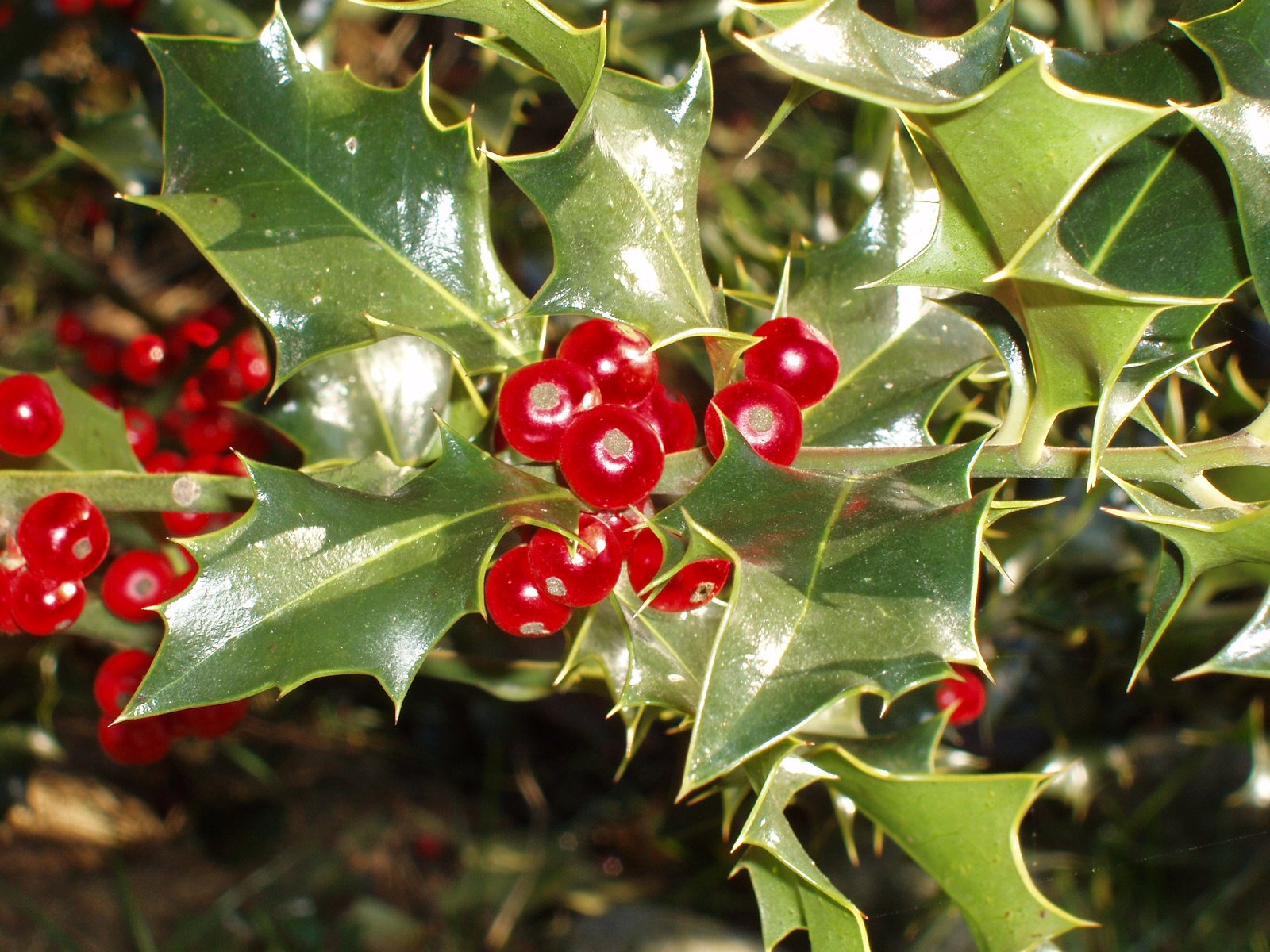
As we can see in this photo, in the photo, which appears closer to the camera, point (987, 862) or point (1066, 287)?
point (1066, 287)

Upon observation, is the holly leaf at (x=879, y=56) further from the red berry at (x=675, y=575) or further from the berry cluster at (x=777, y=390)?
the red berry at (x=675, y=575)

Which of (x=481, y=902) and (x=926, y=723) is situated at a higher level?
(x=926, y=723)

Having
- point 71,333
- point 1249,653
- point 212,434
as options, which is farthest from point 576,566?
point 71,333

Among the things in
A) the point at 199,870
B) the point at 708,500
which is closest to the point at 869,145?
the point at 708,500

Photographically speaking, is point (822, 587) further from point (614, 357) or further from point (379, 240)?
point (379, 240)

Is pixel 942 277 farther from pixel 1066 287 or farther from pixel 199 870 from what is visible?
pixel 199 870

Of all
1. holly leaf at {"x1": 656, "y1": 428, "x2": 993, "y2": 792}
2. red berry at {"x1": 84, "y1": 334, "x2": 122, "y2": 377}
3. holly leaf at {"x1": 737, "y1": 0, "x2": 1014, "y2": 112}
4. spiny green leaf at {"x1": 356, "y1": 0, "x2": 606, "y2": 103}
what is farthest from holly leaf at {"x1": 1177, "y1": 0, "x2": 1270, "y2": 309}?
red berry at {"x1": 84, "y1": 334, "x2": 122, "y2": 377}

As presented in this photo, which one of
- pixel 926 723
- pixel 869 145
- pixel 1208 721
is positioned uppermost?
pixel 869 145
